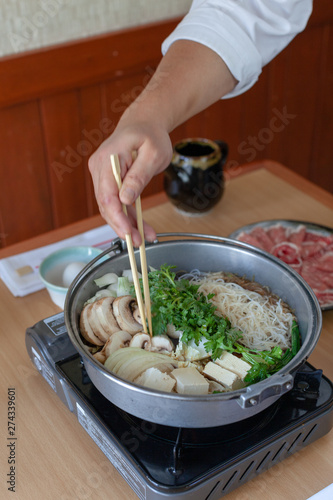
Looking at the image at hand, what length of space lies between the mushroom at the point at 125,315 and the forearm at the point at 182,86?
425 millimetres

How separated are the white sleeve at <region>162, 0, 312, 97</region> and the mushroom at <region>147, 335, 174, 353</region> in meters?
0.76

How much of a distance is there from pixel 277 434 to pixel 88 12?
207 centimetres

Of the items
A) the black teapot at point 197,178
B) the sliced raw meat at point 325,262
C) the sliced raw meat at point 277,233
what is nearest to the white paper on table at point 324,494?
the sliced raw meat at point 325,262

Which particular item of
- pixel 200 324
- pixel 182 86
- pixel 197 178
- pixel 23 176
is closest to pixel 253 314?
pixel 200 324

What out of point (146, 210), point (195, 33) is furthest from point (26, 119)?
point (195, 33)

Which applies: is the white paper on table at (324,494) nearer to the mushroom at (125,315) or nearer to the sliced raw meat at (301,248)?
the mushroom at (125,315)

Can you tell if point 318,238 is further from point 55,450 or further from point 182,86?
point 55,450

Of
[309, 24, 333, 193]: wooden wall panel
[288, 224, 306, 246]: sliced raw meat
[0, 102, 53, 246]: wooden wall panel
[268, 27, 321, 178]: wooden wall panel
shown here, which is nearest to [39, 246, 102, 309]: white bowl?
[288, 224, 306, 246]: sliced raw meat

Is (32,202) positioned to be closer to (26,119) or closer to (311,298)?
(26,119)

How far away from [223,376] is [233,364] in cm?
3

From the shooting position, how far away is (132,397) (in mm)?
1017

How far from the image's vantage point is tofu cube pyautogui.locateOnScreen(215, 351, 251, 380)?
1.14 metres

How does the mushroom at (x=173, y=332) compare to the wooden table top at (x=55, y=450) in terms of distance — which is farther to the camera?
the mushroom at (x=173, y=332)

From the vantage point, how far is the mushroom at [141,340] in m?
1.22
